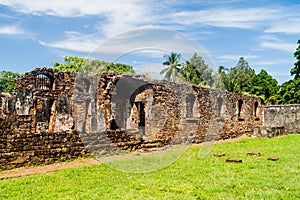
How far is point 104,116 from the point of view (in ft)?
40.8

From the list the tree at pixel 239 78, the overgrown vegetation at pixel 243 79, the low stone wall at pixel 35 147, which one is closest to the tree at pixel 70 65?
the overgrown vegetation at pixel 243 79

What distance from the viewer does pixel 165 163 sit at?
9703 mm

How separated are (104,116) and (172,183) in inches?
233

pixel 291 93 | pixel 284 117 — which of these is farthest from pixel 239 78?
pixel 284 117

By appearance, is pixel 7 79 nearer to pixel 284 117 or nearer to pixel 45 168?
pixel 284 117

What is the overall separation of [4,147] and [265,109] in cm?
1939

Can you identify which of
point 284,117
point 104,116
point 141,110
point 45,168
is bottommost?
point 45,168

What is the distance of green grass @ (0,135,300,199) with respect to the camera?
6121 millimetres

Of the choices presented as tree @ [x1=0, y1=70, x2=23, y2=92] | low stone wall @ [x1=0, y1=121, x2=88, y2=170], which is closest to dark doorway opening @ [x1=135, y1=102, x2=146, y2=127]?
low stone wall @ [x1=0, y1=121, x2=88, y2=170]

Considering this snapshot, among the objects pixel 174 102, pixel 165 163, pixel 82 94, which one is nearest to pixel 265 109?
pixel 174 102

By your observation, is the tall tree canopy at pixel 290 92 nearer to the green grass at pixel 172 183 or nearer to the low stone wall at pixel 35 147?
the green grass at pixel 172 183

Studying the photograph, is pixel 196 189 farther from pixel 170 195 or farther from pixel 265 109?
pixel 265 109

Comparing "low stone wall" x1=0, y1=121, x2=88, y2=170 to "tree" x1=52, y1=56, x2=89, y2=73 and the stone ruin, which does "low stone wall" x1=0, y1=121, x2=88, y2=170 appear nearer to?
the stone ruin

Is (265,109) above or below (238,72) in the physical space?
below
